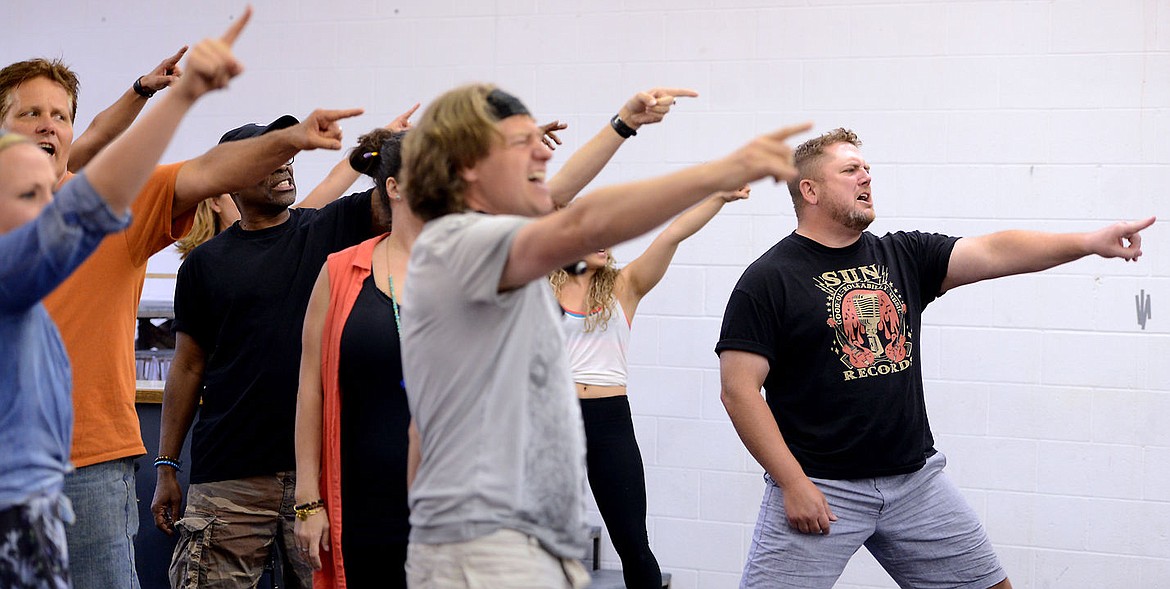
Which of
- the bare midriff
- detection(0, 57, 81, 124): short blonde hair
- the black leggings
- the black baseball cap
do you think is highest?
detection(0, 57, 81, 124): short blonde hair

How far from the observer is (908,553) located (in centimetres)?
309

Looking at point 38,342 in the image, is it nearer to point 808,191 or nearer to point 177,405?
point 177,405

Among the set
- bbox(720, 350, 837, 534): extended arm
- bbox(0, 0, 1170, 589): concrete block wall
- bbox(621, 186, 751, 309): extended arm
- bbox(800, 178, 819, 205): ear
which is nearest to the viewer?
bbox(720, 350, 837, 534): extended arm

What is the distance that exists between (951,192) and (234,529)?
2.89 metres

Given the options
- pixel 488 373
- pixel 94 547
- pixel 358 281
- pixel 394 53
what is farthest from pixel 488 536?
pixel 394 53

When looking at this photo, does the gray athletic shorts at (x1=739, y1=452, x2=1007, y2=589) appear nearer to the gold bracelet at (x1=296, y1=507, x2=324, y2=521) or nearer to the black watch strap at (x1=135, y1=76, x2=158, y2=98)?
the gold bracelet at (x1=296, y1=507, x2=324, y2=521)

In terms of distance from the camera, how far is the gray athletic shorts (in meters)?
3.02

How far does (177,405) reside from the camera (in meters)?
3.31

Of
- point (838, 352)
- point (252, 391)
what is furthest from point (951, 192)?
point (252, 391)

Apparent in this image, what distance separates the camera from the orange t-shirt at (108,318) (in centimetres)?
238

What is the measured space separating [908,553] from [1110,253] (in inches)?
36.3

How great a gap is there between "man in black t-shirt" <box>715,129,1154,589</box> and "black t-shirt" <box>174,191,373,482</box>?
1.09m

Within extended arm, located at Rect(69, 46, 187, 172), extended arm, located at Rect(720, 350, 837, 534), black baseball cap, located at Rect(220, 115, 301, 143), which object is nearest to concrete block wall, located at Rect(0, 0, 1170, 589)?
extended arm, located at Rect(720, 350, 837, 534)

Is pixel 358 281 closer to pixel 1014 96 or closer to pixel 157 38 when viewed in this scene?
pixel 1014 96
